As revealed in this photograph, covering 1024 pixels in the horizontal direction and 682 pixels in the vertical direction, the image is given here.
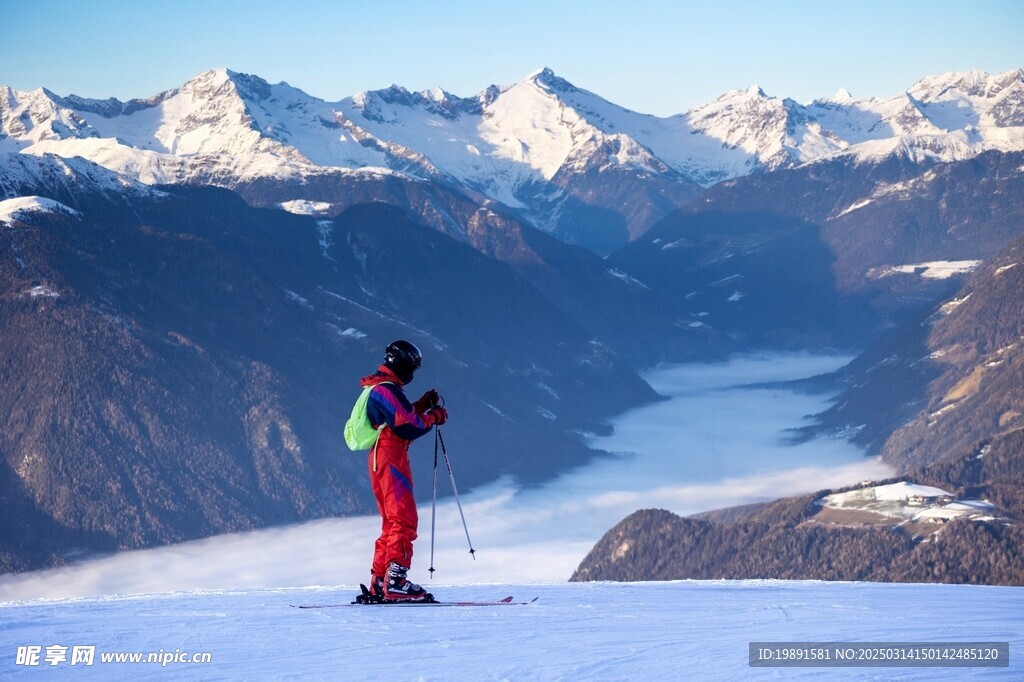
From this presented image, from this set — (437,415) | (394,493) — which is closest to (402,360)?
(437,415)

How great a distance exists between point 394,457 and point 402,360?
6.85ft

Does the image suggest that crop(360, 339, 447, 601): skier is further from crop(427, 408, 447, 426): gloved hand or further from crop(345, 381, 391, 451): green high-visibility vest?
crop(345, 381, 391, 451): green high-visibility vest

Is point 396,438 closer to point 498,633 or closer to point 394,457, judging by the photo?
point 394,457

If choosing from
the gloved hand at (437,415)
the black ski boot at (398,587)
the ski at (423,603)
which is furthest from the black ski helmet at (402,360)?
the ski at (423,603)

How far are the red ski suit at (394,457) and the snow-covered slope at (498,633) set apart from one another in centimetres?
178

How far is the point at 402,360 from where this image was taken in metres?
33.5

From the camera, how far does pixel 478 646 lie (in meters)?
31.4

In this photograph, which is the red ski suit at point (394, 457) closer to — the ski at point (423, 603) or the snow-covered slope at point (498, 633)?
the ski at point (423, 603)

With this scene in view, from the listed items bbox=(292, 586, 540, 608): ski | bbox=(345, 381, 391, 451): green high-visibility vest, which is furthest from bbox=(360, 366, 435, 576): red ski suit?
bbox=(292, 586, 540, 608): ski

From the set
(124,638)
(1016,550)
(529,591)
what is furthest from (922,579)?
(124,638)

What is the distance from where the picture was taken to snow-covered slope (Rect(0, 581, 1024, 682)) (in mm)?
29422

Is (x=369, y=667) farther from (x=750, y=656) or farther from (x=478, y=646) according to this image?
(x=750, y=656)

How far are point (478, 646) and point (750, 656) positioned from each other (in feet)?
17.8

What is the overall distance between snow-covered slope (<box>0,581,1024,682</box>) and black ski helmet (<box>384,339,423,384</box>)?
17.8ft
